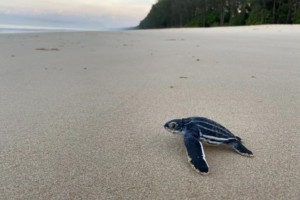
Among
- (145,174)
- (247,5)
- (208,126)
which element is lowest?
(145,174)

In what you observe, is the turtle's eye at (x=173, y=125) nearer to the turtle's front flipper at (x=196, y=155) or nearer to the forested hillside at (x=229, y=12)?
the turtle's front flipper at (x=196, y=155)

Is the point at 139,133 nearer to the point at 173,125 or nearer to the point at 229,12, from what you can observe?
the point at 173,125

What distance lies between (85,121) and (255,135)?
1.17 meters

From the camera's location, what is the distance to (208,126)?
1.61m

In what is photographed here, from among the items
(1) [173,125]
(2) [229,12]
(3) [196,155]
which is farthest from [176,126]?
(2) [229,12]

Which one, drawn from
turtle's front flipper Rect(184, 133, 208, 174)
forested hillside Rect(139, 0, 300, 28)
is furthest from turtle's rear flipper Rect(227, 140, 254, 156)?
forested hillside Rect(139, 0, 300, 28)

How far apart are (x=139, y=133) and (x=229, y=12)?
4024 centimetres

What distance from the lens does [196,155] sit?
144 cm

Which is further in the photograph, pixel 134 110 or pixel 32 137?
pixel 134 110

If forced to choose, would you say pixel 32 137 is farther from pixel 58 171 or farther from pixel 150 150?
pixel 150 150

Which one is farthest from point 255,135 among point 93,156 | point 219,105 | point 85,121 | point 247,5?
point 247,5

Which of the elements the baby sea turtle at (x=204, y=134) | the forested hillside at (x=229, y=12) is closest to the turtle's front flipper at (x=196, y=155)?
the baby sea turtle at (x=204, y=134)

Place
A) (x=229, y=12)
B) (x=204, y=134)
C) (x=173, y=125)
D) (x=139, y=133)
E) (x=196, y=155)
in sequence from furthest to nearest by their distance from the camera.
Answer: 1. (x=229, y=12)
2. (x=139, y=133)
3. (x=173, y=125)
4. (x=204, y=134)
5. (x=196, y=155)

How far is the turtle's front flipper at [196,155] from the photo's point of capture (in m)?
1.40
